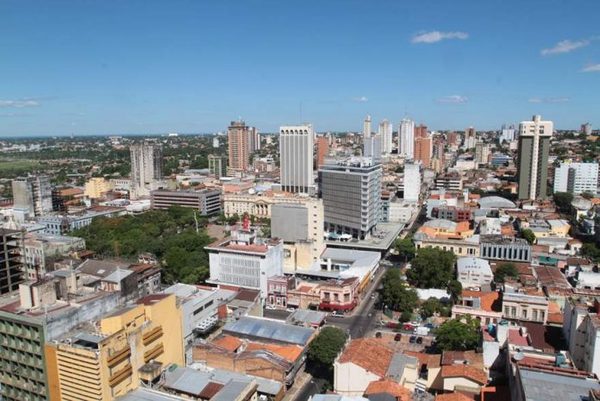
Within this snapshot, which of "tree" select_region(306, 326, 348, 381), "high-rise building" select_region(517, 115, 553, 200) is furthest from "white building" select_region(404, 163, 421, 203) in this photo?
"tree" select_region(306, 326, 348, 381)

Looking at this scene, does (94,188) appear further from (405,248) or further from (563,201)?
(563,201)

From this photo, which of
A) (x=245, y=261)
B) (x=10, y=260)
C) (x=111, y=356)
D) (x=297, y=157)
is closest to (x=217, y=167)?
(x=297, y=157)

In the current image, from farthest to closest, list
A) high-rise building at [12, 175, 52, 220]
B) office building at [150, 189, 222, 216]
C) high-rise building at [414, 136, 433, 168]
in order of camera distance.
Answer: high-rise building at [414, 136, 433, 168], office building at [150, 189, 222, 216], high-rise building at [12, 175, 52, 220]

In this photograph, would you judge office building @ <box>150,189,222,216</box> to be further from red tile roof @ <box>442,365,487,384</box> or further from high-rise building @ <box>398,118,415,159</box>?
high-rise building @ <box>398,118,415,159</box>

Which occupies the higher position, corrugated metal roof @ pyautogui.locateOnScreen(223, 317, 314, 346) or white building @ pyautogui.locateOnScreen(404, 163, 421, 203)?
white building @ pyautogui.locateOnScreen(404, 163, 421, 203)

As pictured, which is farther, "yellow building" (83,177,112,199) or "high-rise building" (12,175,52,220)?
"yellow building" (83,177,112,199)

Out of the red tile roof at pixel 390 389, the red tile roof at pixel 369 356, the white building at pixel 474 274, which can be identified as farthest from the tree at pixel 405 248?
the red tile roof at pixel 390 389

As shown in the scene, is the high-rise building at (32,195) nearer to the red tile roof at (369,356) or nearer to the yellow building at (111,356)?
the yellow building at (111,356)
